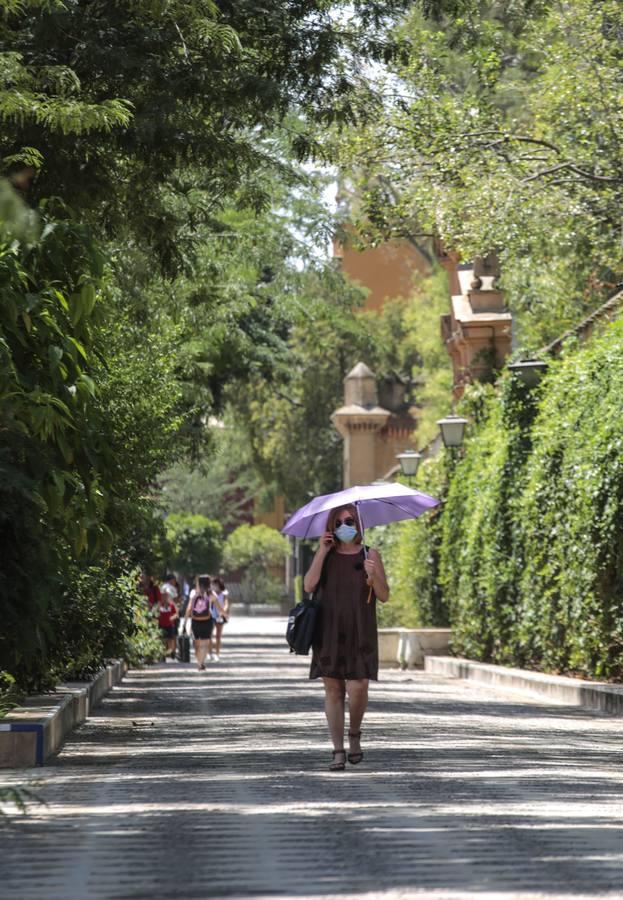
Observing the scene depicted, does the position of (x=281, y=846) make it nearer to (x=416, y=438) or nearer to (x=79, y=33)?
(x=79, y=33)

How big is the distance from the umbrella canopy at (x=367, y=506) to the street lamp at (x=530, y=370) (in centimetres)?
1243

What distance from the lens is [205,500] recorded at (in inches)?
4316

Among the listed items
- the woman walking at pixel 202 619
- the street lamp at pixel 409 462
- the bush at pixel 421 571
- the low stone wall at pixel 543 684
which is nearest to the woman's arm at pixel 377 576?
the low stone wall at pixel 543 684

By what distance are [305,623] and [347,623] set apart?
0.31 m

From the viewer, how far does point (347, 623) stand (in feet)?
42.3

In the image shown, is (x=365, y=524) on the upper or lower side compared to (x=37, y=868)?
upper

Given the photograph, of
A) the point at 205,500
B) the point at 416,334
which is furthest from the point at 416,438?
the point at 205,500

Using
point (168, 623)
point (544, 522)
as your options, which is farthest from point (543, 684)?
point (168, 623)

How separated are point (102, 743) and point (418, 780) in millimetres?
4677

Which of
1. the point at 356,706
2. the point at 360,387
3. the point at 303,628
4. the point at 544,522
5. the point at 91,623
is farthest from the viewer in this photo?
the point at 360,387

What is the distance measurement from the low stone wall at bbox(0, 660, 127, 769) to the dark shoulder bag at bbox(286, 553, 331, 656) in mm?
2029

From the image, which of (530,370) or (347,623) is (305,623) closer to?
(347,623)

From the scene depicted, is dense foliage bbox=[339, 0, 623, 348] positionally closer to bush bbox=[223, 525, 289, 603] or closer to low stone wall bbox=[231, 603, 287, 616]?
low stone wall bbox=[231, 603, 287, 616]

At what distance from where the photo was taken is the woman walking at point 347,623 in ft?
42.1
